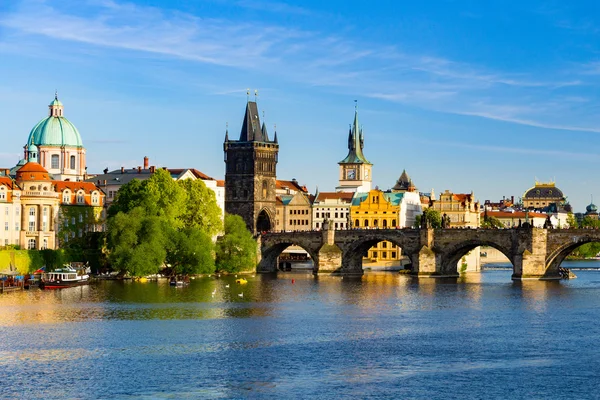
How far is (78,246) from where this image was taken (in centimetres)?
12606

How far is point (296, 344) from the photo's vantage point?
69125 mm

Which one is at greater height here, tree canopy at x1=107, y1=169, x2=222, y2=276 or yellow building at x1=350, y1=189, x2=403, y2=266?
yellow building at x1=350, y1=189, x2=403, y2=266

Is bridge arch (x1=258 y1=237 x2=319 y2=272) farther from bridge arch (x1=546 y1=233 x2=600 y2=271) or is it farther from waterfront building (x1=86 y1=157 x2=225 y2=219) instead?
bridge arch (x1=546 y1=233 x2=600 y2=271)

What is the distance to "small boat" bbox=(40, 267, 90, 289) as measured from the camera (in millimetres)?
105875

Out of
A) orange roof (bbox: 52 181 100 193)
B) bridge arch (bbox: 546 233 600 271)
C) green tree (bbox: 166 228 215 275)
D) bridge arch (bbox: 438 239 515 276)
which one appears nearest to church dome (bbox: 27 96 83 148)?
orange roof (bbox: 52 181 100 193)

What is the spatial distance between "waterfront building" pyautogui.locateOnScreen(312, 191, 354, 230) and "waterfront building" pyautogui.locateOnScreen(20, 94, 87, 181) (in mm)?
43679

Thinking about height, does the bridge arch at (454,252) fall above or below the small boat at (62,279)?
above

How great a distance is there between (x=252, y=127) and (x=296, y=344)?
105 m

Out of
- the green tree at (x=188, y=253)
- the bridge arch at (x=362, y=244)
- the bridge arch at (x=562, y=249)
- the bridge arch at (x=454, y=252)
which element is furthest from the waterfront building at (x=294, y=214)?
the bridge arch at (x=562, y=249)

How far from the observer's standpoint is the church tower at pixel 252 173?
168 metres

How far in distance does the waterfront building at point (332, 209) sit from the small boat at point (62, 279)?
75278 mm

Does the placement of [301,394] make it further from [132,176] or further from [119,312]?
[132,176]

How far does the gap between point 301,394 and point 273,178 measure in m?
119

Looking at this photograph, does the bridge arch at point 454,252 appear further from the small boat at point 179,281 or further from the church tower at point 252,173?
the church tower at point 252,173
